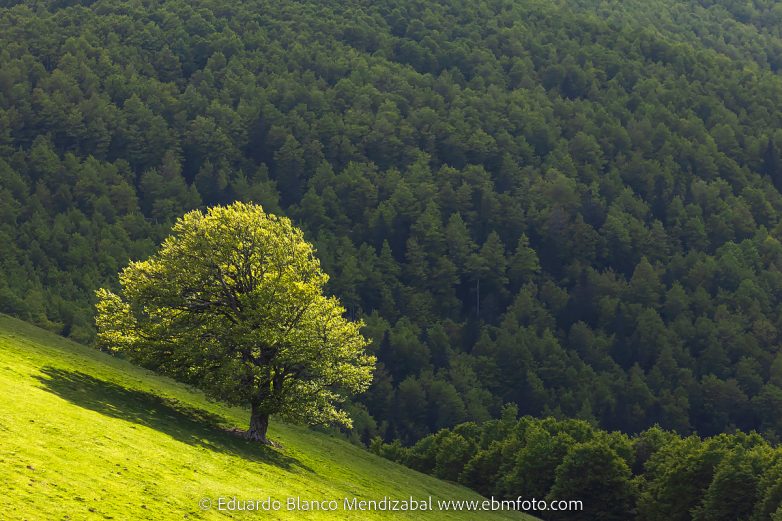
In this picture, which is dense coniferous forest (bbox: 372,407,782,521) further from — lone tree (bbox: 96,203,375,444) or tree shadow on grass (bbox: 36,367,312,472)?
tree shadow on grass (bbox: 36,367,312,472)

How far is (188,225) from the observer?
6981 cm

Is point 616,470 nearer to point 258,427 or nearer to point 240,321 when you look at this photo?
point 258,427

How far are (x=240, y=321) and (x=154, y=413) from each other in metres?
8.33

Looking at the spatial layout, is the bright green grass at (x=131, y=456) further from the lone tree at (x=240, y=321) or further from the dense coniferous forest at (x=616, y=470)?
the dense coniferous forest at (x=616, y=470)

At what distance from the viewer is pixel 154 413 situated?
65.4 meters

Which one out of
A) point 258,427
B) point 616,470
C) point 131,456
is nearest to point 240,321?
point 258,427

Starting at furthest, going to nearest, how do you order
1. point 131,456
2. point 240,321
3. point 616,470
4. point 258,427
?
point 616,470, point 258,427, point 240,321, point 131,456

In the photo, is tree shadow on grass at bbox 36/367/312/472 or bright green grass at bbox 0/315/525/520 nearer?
bright green grass at bbox 0/315/525/520

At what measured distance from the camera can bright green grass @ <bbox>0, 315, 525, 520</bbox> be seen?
4219 cm

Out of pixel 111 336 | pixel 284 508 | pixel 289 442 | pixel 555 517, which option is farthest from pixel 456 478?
pixel 284 508

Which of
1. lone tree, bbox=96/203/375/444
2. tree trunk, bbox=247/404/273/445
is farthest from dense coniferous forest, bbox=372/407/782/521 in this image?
tree trunk, bbox=247/404/273/445

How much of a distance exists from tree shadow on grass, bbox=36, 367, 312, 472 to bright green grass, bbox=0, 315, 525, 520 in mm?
160

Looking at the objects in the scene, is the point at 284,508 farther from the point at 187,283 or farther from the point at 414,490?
the point at 414,490

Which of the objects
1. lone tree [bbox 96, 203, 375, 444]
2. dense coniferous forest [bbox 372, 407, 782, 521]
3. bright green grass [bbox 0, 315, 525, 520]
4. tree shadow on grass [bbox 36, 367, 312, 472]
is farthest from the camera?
dense coniferous forest [bbox 372, 407, 782, 521]
